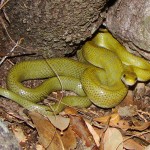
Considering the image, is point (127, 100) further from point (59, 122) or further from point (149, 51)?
point (59, 122)

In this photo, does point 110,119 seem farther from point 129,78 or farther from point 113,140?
point 129,78

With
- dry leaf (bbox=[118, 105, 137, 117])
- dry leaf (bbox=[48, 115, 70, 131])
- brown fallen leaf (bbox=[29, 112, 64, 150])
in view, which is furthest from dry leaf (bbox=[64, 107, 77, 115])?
dry leaf (bbox=[118, 105, 137, 117])

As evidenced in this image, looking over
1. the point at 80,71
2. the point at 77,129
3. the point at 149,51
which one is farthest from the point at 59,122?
the point at 149,51

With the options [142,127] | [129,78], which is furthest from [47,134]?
[129,78]

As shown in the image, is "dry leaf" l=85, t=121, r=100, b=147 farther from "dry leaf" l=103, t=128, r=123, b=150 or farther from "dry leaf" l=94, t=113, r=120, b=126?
"dry leaf" l=94, t=113, r=120, b=126

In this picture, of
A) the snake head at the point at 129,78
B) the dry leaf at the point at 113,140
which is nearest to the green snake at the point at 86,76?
the snake head at the point at 129,78

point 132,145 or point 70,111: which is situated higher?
point 70,111
